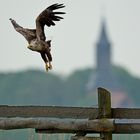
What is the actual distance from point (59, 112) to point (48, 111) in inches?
5.4

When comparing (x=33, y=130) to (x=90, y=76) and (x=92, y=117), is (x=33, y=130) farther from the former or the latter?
(x=90, y=76)

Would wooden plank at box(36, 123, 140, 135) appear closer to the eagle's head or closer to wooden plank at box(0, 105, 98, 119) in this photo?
wooden plank at box(0, 105, 98, 119)

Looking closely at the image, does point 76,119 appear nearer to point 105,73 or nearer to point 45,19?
point 45,19

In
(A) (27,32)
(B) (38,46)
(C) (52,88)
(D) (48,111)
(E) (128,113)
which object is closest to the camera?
(E) (128,113)

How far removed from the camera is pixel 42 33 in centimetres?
1438

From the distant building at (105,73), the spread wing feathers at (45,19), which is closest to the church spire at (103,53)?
the distant building at (105,73)

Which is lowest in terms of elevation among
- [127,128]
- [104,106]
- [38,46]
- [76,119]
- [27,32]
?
[127,128]

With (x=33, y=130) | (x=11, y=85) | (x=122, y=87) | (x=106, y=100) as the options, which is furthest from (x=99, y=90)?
(x=122, y=87)

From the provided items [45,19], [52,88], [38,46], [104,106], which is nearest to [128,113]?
[104,106]

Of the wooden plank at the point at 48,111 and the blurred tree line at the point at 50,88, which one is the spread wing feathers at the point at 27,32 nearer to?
the wooden plank at the point at 48,111

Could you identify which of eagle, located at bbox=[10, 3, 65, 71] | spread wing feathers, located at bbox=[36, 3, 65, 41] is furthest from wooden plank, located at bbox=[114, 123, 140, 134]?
spread wing feathers, located at bbox=[36, 3, 65, 41]

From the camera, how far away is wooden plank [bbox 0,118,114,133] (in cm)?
1342

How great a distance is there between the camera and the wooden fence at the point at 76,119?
13.4 meters

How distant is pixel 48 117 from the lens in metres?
13.6
